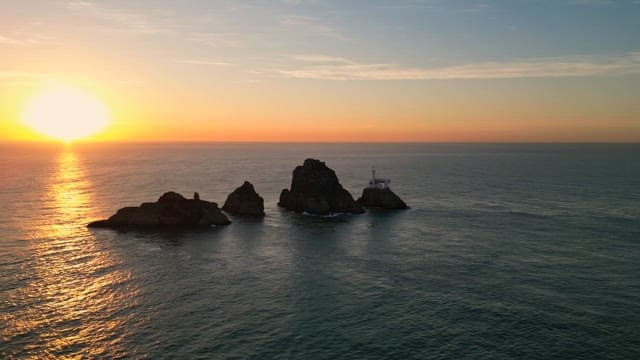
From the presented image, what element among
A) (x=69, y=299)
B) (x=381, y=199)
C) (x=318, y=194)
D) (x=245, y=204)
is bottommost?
(x=69, y=299)

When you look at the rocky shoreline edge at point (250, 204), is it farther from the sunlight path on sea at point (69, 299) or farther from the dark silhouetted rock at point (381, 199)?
the sunlight path on sea at point (69, 299)

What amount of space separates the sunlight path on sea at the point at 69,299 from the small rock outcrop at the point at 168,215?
766 cm

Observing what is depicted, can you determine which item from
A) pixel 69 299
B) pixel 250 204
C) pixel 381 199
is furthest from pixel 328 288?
pixel 381 199

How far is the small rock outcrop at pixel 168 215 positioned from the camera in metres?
106

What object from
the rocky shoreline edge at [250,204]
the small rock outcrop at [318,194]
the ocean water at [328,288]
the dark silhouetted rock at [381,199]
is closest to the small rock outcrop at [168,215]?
the rocky shoreline edge at [250,204]

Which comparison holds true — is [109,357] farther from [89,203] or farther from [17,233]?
[89,203]

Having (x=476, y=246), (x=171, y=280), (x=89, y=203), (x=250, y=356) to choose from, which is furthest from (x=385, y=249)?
(x=89, y=203)

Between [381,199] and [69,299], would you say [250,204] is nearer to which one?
[381,199]

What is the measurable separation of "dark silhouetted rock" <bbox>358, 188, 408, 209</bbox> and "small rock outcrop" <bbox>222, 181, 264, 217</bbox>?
103ft

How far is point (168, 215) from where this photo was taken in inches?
4245

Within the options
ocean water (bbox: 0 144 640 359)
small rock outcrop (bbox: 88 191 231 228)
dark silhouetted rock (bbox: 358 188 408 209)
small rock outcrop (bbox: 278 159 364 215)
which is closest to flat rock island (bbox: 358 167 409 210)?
dark silhouetted rock (bbox: 358 188 408 209)

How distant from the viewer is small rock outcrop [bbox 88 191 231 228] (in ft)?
348

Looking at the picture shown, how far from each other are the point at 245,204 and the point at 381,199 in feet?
123

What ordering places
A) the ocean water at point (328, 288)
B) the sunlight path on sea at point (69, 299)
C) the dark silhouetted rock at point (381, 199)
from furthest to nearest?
the dark silhouetted rock at point (381, 199), the sunlight path on sea at point (69, 299), the ocean water at point (328, 288)
